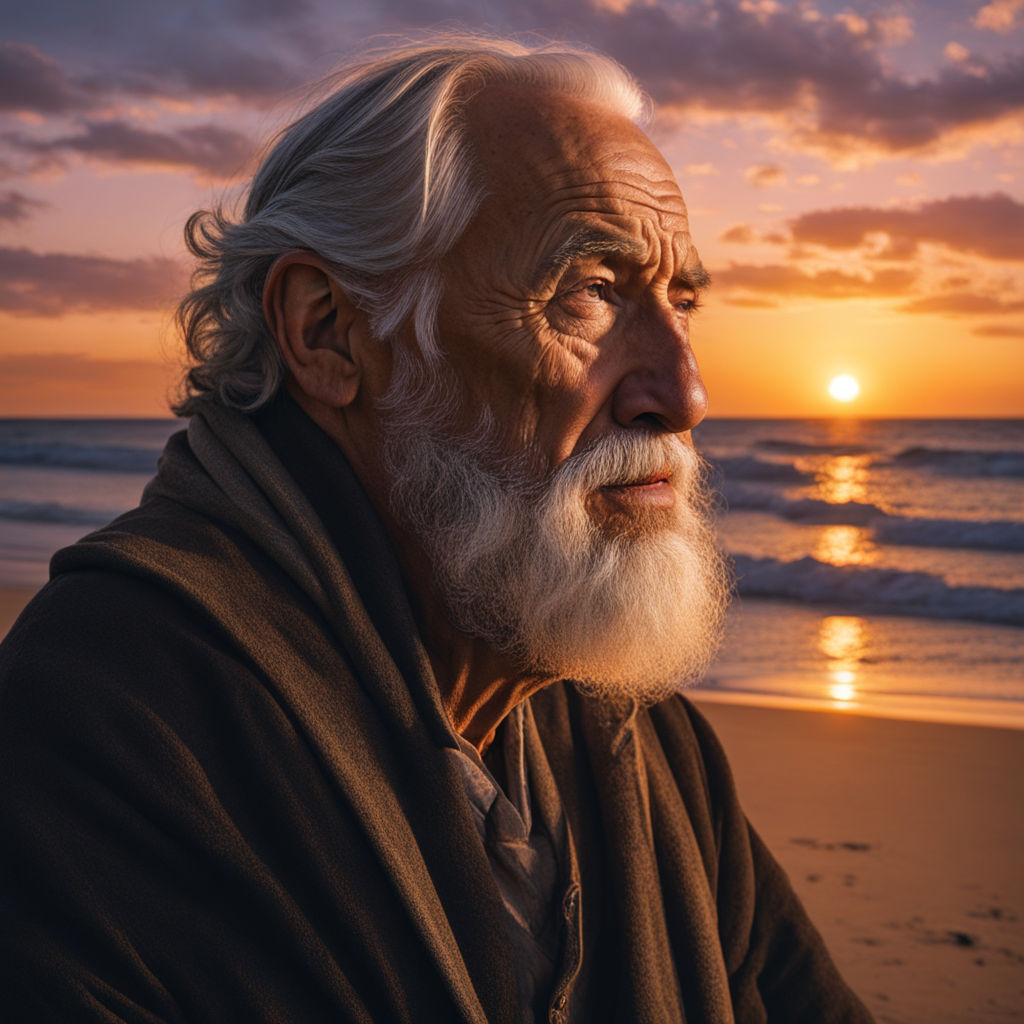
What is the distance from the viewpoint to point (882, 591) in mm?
11398

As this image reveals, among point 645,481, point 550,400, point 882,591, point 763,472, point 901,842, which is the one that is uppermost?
point 550,400

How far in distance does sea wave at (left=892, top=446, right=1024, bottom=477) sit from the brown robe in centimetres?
2482

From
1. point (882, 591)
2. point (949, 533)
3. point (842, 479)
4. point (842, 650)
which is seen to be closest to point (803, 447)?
point (842, 479)

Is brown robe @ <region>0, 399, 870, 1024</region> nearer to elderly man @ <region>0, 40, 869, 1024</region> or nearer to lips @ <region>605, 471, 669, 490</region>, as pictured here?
elderly man @ <region>0, 40, 869, 1024</region>

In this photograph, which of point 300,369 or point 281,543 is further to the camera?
point 300,369

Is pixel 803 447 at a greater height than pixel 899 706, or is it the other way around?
pixel 803 447

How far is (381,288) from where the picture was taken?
67.7 inches

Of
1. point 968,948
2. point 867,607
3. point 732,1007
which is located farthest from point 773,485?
point 732,1007

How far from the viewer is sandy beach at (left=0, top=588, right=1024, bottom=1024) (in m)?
3.77

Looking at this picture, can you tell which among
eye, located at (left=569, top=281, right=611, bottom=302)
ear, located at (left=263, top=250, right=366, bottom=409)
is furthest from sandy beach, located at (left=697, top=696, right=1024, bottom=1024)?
ear, located at (left=263, top=250, right=366, bottom=409)

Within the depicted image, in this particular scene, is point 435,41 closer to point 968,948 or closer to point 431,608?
point 431,608

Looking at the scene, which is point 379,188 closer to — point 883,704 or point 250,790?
point 250,790

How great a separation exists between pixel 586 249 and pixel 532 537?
481mm

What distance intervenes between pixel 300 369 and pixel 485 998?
101cm
